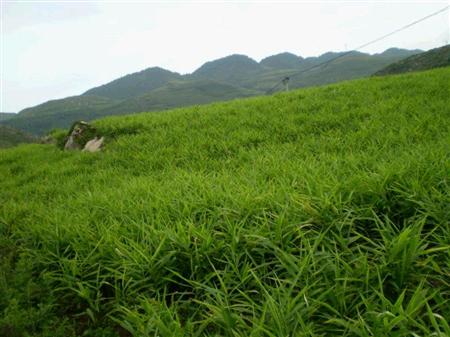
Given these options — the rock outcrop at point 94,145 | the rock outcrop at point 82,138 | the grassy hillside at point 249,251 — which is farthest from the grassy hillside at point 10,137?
the grassy hillside at point 249,251

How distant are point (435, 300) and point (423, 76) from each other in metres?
11.6

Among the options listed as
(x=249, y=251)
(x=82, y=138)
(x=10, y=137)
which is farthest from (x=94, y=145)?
(x=10, y=137)

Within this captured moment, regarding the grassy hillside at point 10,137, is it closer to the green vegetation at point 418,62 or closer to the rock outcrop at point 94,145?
the rock outcrop at point 94,145

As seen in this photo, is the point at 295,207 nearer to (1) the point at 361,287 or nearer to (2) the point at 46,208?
(1) the point at 361,287

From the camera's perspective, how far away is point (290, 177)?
4.51 m

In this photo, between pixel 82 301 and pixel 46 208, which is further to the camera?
pixel 46 208

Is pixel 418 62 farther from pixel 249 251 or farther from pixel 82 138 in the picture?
pixel 249 251

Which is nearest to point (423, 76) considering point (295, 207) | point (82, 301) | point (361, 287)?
point (295, 207)

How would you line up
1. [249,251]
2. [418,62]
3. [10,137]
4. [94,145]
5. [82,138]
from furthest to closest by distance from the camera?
1. [10,137]
2. [418,62]
3. [82,138]
4. [94,145]
5. [249,251]

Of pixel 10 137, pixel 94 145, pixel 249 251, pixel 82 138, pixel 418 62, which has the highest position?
pixel 82 138

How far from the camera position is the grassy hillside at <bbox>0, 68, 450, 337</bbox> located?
2205mm

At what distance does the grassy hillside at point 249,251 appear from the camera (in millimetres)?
2205

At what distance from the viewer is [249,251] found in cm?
290

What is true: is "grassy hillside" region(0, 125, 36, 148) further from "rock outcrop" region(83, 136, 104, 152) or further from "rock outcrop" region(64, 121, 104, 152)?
"rock outcrop" region(83, 136, 104, 152)
